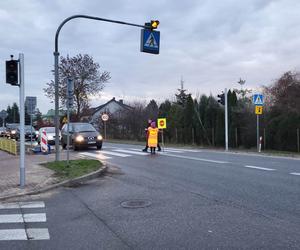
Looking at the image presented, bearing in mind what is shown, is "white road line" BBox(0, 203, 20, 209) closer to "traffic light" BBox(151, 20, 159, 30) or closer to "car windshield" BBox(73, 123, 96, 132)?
"traffic light" BBox(151, 20, 159, 30)


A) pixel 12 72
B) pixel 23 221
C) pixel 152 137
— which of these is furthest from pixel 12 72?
pixel 152 137

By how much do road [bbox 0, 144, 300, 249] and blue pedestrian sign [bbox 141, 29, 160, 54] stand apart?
6.34m

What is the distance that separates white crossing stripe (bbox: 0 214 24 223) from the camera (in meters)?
6.50

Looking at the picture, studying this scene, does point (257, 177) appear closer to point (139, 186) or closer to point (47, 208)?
point (139, 186)

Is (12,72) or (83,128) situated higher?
(12,72)

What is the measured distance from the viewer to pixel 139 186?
31.7 feet

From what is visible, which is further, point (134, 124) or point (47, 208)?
point (134, 124)

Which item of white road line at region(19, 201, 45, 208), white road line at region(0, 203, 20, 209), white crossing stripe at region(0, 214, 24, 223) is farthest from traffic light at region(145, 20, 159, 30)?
white crossing stripe at region(0, 214, 24, 223)

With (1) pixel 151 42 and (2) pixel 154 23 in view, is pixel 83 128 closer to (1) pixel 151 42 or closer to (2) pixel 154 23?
(1) pixel 151 42

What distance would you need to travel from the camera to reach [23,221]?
6.48m

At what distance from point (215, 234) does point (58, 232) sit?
2.32 metres

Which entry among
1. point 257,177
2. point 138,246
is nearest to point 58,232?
point 138,246

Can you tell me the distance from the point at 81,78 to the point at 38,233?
41.9 metres

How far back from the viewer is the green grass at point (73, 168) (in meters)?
11.2
